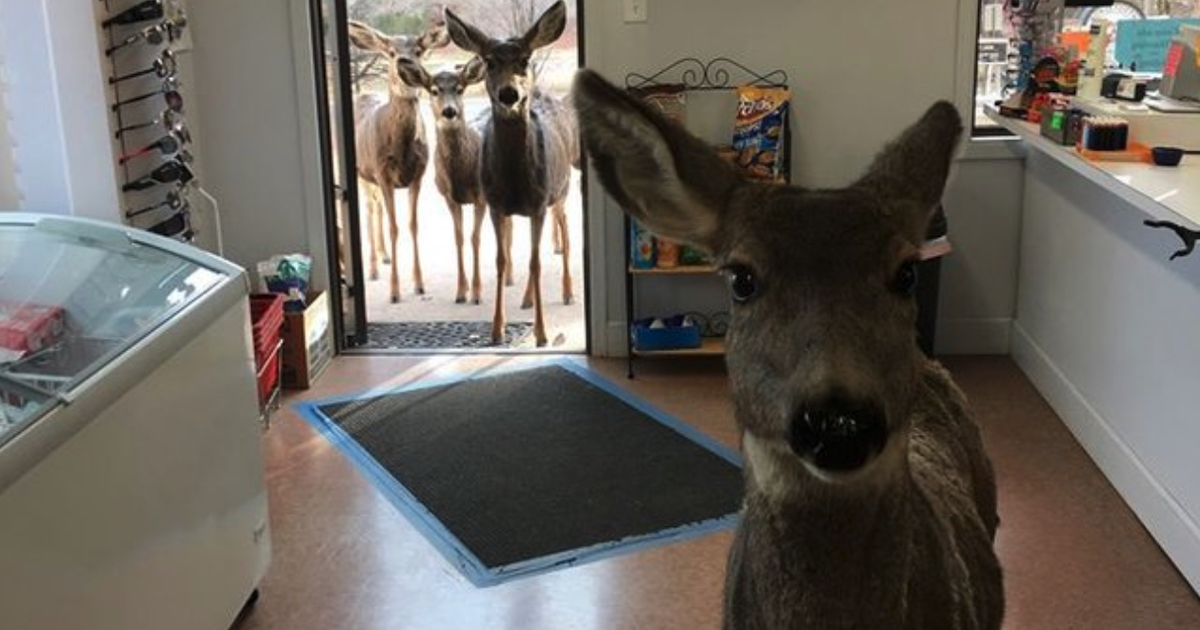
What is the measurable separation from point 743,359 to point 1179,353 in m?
2.22

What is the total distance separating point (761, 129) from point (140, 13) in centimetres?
203

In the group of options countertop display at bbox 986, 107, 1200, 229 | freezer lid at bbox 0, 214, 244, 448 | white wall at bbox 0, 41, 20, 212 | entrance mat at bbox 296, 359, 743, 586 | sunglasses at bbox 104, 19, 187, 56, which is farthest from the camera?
sunglasses at bbox 104, 19, 187, 56

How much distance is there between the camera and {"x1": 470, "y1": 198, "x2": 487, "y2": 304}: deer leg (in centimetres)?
533

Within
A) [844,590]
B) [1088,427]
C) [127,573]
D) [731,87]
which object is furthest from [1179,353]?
[127,573]

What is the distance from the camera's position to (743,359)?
4.58ft

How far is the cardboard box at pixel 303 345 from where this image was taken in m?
4.45

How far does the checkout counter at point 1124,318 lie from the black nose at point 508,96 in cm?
171

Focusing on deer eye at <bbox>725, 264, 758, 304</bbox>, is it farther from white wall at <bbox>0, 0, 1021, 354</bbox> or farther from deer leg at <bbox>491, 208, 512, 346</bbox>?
deer leg at <bbox>491, 208, 512, 346</bbox>

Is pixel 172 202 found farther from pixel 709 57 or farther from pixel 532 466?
pixel 709 57

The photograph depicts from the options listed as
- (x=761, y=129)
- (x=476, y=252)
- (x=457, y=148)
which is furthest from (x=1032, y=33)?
(x=476, y=252)

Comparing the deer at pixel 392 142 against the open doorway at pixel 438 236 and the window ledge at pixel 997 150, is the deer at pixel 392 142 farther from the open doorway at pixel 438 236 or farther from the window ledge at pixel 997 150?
the window ledge at pixel 997 150

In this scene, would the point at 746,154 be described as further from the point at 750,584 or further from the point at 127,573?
the point at 750,584

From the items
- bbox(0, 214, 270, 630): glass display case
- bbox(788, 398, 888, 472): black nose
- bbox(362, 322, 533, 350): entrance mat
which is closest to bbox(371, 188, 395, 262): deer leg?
bbox(362, 322, 533, 350): entrance mat

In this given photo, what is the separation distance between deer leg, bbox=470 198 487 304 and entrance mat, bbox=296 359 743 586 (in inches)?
34.5
